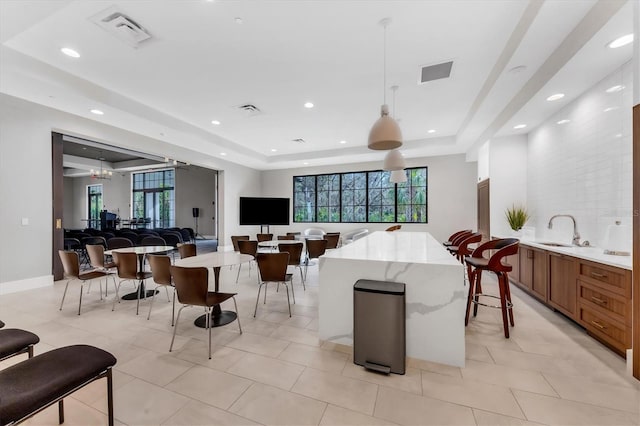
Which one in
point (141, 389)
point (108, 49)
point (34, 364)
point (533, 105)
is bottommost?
point (141, 389)

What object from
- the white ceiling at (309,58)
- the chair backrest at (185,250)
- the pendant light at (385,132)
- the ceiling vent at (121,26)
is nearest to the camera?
the white ceiling at (309,58)

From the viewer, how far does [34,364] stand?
136 cm

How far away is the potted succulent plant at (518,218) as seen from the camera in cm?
476

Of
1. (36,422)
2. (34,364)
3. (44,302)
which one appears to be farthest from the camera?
(44,302)

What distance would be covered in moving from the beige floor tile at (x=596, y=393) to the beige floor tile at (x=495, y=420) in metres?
0.52

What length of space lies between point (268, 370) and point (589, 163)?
4.48 meters

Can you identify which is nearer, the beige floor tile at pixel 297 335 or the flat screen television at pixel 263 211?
the beige floor tile at pixel 297 335

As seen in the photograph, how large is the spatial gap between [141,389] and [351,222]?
788cm

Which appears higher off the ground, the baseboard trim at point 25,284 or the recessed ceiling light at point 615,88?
the recessed ceiling light at point 615,88

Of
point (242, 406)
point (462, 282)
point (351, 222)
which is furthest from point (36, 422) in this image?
point (351, 222)

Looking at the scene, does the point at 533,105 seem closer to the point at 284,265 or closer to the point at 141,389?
the point at 284,265

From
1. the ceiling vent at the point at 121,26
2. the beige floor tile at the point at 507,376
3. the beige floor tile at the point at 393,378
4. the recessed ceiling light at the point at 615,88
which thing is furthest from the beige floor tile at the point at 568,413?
the ceiling vent at the point at 121,26

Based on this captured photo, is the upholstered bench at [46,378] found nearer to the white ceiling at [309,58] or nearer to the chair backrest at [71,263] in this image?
the chair backrest at [71,263]

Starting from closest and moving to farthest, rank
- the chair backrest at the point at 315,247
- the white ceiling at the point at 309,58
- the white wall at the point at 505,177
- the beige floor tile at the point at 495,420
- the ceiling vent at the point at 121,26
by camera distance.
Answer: the beige floor tile at the point at 495,420 < the white ceiling at the point at 309,58 < the ceiling vent at the point at 121,26 < the white wall at the point at 505,177 < the chair backrest at the point at 315,247
